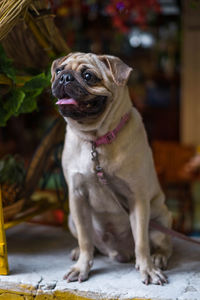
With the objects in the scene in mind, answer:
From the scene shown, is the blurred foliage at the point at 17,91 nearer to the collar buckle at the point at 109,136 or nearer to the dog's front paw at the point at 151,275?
the collar buckle at the point at 109,136

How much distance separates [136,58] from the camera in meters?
5.52

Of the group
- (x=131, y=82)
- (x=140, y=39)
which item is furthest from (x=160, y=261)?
(x=140, y=39)

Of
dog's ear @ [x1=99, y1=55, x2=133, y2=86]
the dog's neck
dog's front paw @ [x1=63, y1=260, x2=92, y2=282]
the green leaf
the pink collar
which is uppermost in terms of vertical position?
dog's ear @ [x1=99, y1=55, x2=133, y2=86]

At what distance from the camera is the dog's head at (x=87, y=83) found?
1114mm

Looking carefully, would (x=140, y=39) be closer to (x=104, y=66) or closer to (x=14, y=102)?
(x=14, y=102)

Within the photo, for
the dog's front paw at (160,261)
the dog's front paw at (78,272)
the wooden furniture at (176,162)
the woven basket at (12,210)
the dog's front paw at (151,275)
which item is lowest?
the wooden furniture at (176,162)

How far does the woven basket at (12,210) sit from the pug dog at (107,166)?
312mm

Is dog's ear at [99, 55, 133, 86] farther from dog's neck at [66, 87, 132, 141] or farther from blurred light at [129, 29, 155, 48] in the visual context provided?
blurred light at [129, 29, 155, 48]

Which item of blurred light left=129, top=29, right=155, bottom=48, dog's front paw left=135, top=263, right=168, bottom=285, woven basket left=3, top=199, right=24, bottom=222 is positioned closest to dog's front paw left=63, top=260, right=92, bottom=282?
dog's front paw left=135, top=263, right=168, bottom=285

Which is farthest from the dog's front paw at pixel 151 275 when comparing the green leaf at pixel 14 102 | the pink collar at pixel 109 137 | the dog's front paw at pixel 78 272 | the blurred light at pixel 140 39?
the blurred light at pixel 140 39

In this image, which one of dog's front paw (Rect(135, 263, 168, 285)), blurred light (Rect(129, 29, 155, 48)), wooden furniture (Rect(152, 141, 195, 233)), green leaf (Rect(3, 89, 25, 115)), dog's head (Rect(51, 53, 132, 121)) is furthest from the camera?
blurred light (Rect(129, 29, 155, 48))

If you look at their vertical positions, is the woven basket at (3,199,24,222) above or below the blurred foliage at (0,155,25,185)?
below

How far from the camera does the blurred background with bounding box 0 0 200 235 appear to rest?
1417mm

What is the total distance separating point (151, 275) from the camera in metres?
1.24
